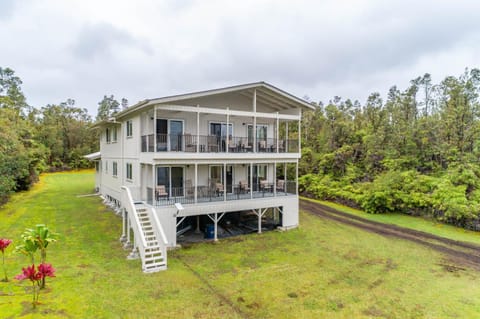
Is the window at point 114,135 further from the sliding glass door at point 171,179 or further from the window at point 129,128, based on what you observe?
the sliding glass door at point 171,179

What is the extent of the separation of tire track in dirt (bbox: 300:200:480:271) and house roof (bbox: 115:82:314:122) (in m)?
7.83

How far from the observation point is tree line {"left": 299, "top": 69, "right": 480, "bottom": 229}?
17.7 metres

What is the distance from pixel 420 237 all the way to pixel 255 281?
1025cm

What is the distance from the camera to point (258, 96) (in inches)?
666

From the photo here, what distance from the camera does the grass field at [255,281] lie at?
293 inches

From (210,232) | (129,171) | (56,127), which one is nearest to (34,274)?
(210,232)

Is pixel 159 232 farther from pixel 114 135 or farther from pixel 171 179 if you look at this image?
pixel 114 135

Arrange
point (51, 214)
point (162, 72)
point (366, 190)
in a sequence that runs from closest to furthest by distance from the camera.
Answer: point (51, 214) < point (366, 190) < point (162, 72)

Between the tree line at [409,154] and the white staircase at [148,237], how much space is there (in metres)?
12.6

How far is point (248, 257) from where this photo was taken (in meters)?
11.5

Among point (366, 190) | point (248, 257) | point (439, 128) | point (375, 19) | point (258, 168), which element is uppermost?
point (375, 19)

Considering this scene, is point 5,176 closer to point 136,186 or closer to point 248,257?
point 136,186

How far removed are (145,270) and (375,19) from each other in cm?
Answer: 2110

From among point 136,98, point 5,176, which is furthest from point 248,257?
point 136,98
